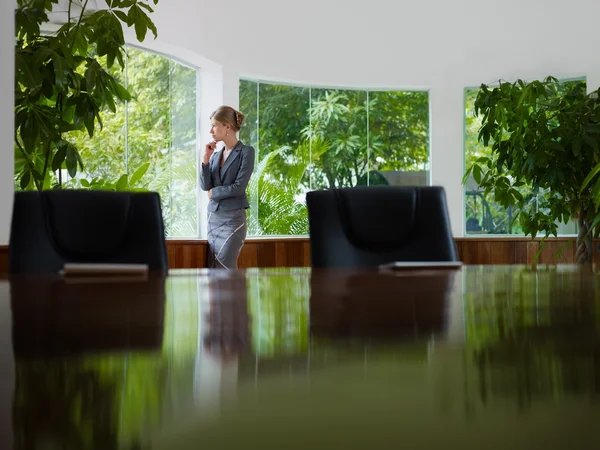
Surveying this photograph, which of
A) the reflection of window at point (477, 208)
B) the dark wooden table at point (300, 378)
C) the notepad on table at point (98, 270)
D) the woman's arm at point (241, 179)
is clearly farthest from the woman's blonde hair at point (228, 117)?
the dark wooden table at point (300, 378)

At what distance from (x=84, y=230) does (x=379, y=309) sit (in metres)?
1.79

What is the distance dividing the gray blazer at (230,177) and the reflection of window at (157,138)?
4.62 ft

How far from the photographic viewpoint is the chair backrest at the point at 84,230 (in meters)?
2.21

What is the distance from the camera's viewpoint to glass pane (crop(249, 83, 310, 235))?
25.4ft

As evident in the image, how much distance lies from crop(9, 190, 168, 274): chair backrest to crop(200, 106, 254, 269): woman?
8.21ft

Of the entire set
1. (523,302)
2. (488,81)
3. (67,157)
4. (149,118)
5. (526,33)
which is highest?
(526,33)

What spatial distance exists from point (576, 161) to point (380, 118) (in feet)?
10.1

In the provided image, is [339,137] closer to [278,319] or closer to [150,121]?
[150,121]

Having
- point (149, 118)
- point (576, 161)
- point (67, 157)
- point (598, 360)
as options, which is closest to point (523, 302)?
point (598, 360)

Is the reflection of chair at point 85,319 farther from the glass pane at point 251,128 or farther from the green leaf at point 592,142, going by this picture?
the glass pane at point 251,128

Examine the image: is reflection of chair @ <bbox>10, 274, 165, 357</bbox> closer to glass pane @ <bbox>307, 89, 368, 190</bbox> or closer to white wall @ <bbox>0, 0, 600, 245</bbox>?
white wall @ <bbox>0, 0, 600, 245</bbox>

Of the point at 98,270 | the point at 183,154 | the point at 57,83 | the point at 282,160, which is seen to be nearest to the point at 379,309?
the point at 98,270

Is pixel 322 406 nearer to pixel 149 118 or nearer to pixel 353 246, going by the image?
pixel 353 246

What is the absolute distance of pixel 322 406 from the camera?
24cm
